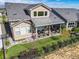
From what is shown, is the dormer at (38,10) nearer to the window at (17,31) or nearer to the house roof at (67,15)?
the window at (17,31)

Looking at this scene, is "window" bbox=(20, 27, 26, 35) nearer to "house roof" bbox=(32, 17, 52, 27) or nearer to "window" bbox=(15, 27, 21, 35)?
"window" bbox=(15, 27, 21, 35)

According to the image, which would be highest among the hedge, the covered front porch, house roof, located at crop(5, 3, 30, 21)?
house roof, located at crop(5, 3, 30, 21)

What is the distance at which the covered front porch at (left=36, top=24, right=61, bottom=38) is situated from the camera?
34.1 metres

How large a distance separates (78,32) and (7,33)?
16.4 metres

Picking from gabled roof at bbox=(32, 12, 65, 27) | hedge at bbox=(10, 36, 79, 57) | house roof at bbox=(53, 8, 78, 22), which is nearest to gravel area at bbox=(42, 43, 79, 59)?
hedge at bbox=(10, 36, 79, 57)

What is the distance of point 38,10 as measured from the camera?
34250 millimetres

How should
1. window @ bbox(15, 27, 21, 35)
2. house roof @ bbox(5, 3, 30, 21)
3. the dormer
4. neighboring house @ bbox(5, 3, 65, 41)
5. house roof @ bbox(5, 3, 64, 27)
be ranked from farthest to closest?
the dormer < house roof @ bbox(5, 3, 64, 27) < house roof @ bbox(5, 3, 30, 21) < neighboring house @ bbox(5, 3, 65, 41) < window @ bbox(15, 27, 21, 35)

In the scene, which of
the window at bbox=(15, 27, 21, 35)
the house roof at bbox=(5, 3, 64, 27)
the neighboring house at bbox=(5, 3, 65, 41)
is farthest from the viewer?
the house roof at bbox=(5, 3, 64, 27)

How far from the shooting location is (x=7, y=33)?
1251 inches

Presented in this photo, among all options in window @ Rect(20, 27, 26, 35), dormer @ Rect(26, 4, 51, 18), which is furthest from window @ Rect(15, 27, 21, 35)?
dormer @ Rect(26, 4, 51, 18)

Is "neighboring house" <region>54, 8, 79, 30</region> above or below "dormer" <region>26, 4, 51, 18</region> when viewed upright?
below

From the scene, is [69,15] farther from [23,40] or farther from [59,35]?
[23,40]

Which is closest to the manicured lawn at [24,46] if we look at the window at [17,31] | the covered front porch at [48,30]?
the covered front porch at [48,30]

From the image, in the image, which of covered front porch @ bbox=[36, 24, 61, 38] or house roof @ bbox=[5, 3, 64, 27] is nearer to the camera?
house roof @ bbox=[5, 3, 64, 27]
